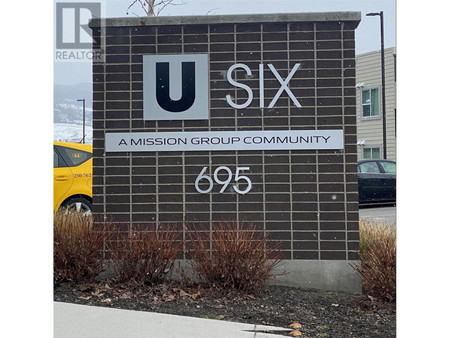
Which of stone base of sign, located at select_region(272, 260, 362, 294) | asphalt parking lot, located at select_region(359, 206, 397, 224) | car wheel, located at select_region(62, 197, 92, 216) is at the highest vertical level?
car wheel, located at select_region(62, 197, 92, 216)

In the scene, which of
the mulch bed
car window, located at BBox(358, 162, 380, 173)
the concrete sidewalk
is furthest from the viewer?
car window, located at BBox(358, 162, 380, 173)

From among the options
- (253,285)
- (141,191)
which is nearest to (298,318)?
(253,285)

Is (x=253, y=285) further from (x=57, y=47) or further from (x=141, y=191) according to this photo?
(x=57, y=47)

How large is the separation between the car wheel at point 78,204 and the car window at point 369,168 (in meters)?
3.53

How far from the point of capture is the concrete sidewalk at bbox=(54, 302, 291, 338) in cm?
499

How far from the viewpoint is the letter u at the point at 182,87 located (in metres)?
6.48

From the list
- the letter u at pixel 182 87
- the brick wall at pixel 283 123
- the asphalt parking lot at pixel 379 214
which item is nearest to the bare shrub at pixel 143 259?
the brick wall at pixel 283 123

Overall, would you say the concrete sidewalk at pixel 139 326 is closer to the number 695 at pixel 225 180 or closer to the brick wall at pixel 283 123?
the brick wall at pixel 283 123

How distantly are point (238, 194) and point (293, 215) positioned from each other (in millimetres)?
628

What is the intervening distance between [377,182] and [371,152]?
544 millimetres

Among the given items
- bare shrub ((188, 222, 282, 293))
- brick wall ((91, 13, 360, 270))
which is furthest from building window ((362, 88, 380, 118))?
bare shrub ((188, 222, 282, 293))

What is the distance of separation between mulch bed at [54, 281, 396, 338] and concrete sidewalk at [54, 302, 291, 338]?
0.74ft

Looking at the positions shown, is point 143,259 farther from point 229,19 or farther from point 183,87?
point 229,19

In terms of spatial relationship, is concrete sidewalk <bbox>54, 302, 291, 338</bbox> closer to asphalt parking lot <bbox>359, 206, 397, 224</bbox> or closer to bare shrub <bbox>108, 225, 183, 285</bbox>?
bare shrub <bbox>108, 225, 183, 285</bbox>
